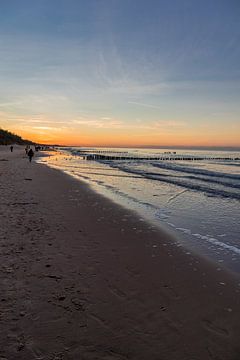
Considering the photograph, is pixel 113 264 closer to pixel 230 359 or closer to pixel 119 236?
pixel 119 236

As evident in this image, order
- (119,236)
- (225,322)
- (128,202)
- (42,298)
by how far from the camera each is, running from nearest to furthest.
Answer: (225,322), (42,298), (119,236), (128,202)

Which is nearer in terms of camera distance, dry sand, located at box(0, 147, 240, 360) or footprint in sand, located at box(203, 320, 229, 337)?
dry sand, located at box(0, 147, 240, 360)

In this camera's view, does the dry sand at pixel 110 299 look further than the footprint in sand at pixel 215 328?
No

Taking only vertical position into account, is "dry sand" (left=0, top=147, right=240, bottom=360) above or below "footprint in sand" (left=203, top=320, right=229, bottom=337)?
above

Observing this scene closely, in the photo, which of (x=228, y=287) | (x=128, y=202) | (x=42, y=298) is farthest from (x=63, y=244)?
(x=128, y=202)

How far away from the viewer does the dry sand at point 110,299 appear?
3.62 metres

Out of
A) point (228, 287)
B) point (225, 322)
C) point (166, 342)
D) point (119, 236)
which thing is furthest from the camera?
point (119, 236)

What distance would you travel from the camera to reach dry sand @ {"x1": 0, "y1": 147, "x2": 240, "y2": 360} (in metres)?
3.62

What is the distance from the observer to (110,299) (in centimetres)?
479

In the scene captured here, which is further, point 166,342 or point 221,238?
point 221,238

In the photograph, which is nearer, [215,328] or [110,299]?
[215,328]

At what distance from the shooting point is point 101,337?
3.78 m

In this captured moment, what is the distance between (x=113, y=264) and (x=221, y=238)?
3.90 m

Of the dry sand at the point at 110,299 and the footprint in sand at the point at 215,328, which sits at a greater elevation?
the dry sand at the point at 110,299
